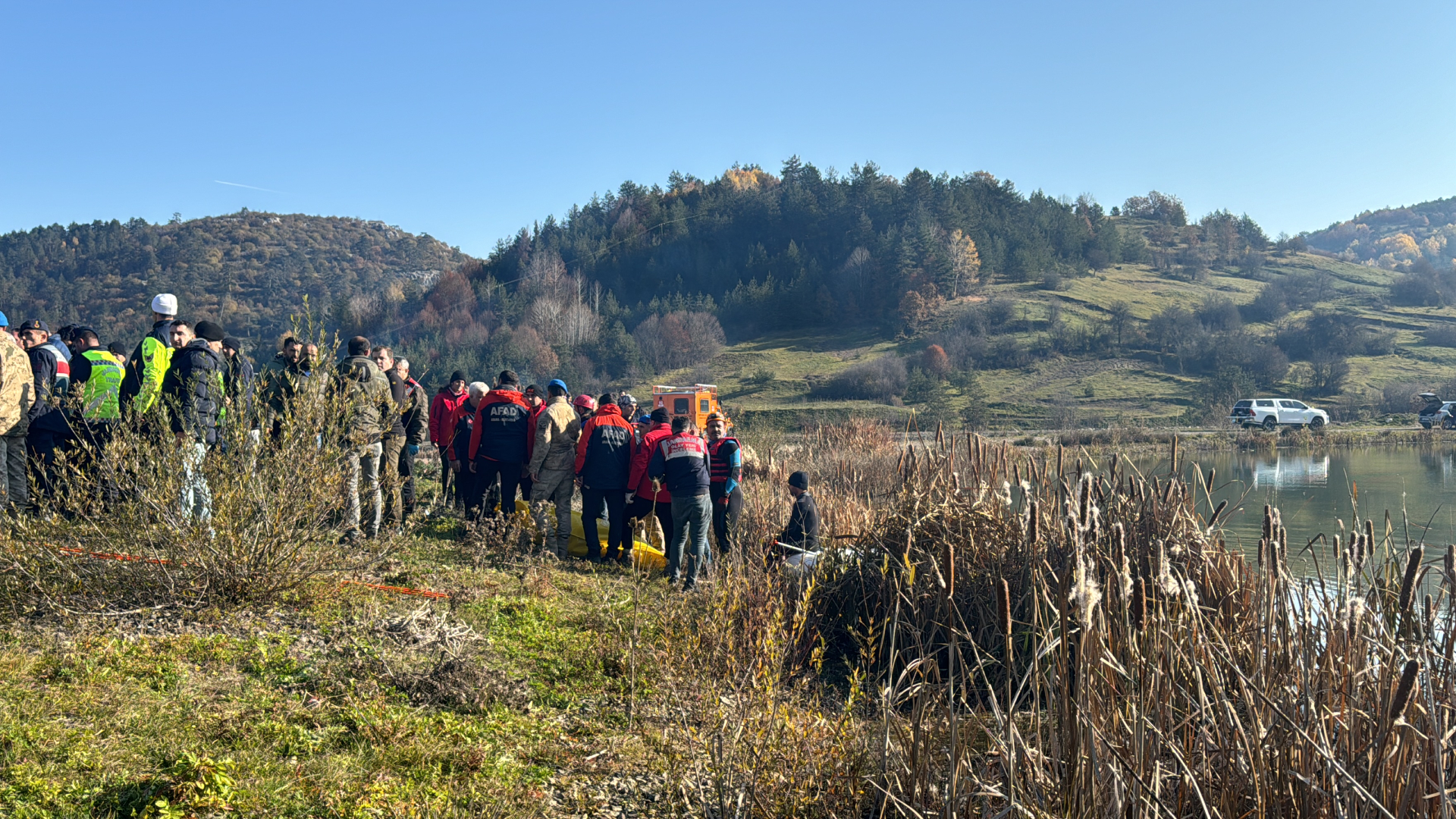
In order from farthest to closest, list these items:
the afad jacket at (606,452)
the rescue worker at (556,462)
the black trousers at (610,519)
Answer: the rescue worker at (556,462)
the black trousers at (610,519)
the afad jacket at (606,452)

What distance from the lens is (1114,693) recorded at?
8.71 ft

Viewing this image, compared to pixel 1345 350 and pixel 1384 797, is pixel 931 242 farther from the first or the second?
pixel 1384 797

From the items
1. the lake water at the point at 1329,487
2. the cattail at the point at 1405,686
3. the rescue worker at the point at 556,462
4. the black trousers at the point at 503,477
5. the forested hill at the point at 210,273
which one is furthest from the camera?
the forested hill at the point at 210,273

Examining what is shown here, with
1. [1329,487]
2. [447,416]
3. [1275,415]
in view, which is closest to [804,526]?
[447,416]

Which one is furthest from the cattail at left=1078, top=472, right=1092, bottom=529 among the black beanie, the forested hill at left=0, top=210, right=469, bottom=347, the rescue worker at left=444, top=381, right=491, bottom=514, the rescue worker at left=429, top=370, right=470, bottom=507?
the forested hill at left=0, top=210, right=469, bottom=347

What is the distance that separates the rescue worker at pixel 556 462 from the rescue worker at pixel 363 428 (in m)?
1.38

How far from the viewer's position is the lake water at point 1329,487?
39.4ft

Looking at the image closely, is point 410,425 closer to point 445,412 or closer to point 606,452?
point 445,412

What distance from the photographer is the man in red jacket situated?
317 inches

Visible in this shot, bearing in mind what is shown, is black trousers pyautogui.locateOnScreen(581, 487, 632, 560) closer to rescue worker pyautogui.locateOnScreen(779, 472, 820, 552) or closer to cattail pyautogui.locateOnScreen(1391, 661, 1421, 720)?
rescue worker pyautogui.locateOnScreen(779, 472, 820, 552)

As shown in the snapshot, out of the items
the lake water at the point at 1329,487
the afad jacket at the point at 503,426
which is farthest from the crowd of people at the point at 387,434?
the lake water at the point at 1329,487

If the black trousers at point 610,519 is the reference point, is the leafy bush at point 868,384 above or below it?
below

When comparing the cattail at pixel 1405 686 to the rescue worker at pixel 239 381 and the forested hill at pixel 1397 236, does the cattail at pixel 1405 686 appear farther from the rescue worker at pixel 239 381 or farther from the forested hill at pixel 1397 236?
the forested hill at pixel 1397 236

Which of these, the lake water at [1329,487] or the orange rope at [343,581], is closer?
the orange rope at [343,581]
